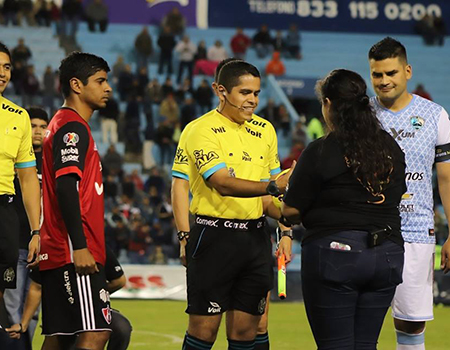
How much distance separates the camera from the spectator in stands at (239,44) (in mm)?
29016

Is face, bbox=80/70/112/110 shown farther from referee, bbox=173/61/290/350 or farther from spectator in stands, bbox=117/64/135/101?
spectator in stands, bbox=117/64/135/101

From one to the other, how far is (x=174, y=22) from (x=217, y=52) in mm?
2156

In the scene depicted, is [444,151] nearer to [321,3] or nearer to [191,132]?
[191,132]

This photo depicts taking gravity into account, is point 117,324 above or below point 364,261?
below

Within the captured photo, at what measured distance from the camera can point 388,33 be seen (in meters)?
31.5

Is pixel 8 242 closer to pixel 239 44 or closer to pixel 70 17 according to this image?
pixel 70 17

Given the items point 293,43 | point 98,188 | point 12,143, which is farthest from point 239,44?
point 98,188

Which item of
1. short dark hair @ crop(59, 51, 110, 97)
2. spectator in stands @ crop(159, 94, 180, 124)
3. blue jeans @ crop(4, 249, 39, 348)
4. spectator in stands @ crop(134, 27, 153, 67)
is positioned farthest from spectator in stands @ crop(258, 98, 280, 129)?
short dark hair @ crop(59, 51, 110, 97)

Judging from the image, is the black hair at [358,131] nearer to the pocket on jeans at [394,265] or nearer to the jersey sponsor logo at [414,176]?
the pocket on jeans at [394,265]

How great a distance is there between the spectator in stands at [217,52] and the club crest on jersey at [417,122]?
21507 mm

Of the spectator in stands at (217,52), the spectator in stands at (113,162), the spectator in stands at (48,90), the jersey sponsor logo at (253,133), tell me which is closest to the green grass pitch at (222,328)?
the jersey sponsor logo at (253,133)

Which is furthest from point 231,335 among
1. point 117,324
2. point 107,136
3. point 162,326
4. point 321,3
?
point 321,3

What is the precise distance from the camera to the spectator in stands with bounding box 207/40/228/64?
27.7 meters

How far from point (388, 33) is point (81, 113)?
2694cm
